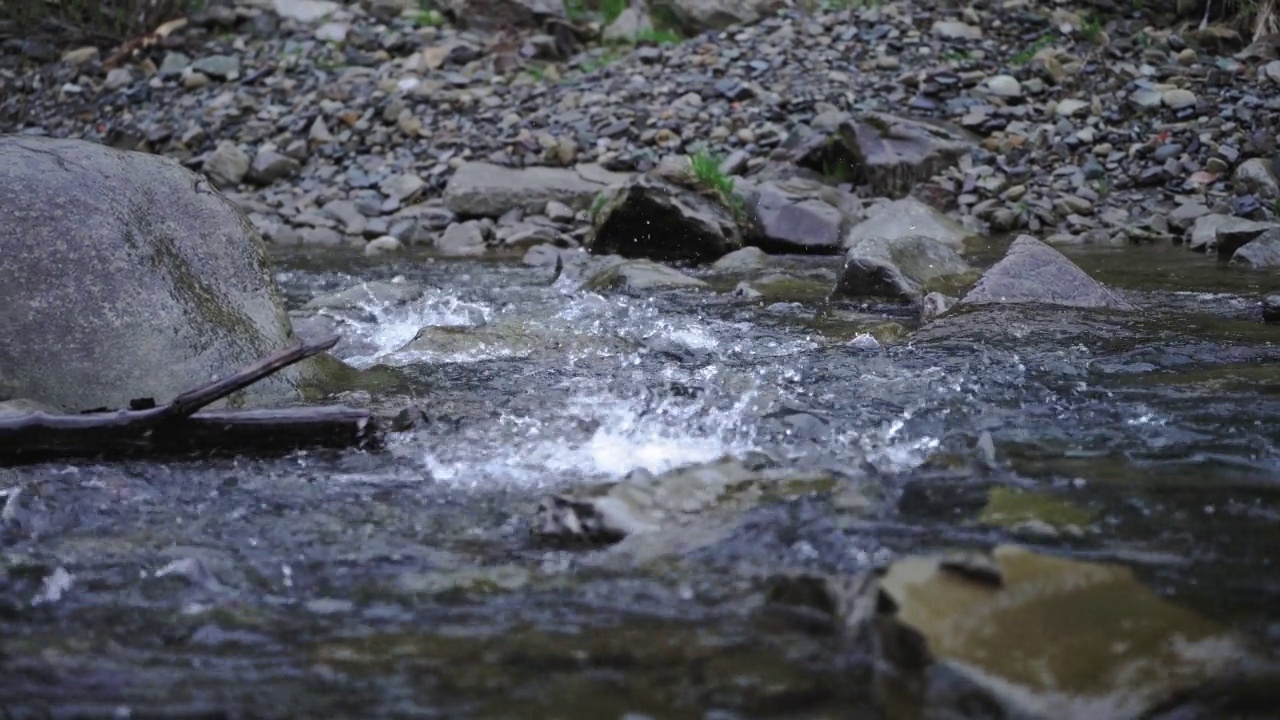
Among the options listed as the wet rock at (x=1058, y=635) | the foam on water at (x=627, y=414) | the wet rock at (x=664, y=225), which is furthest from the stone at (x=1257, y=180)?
the wet rock at (x=1058, y=635)

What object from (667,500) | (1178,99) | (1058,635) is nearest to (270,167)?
(1178,99)

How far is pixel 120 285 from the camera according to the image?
4.18 m

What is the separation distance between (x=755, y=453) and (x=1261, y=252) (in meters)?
5.04

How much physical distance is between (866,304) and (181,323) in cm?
333

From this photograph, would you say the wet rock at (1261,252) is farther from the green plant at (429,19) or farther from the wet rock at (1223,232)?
the green plant at (429,19)

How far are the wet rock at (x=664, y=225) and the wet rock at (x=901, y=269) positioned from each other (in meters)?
1.45

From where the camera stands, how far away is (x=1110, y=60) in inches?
424

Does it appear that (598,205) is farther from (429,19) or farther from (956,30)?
(429,19)

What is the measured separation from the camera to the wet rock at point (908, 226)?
798 cm

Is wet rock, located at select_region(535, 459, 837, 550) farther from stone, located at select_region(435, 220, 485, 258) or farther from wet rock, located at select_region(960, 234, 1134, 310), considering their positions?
stone, located at select_region(435, 220, 485, 258)

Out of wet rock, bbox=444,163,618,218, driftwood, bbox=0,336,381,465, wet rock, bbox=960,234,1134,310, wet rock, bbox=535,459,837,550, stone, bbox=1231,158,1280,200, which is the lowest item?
wet rock, bbox=444,163,618,218

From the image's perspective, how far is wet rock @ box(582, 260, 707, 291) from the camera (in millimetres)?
6805

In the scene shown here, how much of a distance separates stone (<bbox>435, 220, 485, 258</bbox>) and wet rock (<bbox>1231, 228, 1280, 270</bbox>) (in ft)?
16.1

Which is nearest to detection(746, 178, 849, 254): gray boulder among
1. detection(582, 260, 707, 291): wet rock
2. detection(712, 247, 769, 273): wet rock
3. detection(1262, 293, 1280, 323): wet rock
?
detection(712, 247, 769, 273): wet rock
